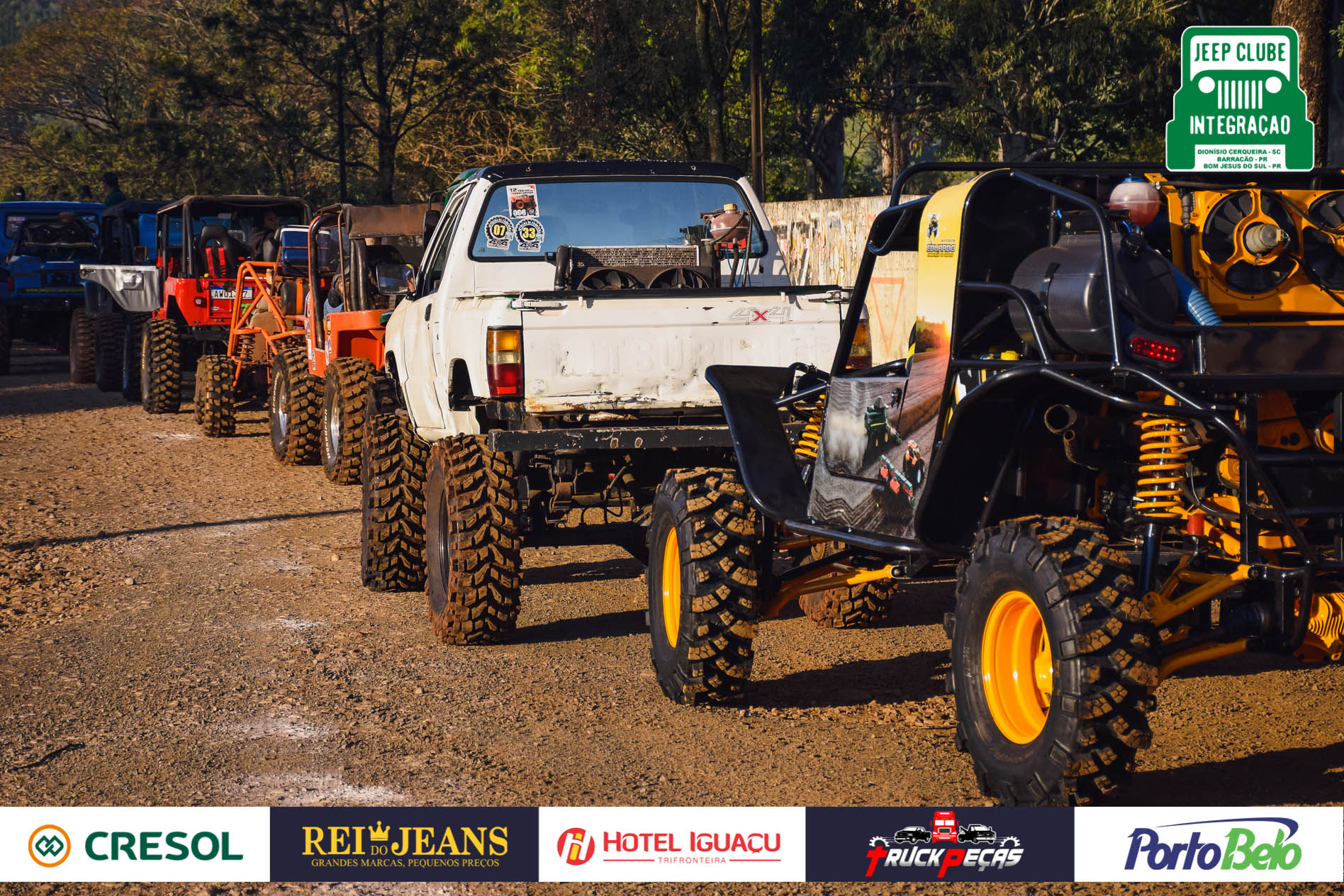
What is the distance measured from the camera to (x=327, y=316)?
41.3 feet

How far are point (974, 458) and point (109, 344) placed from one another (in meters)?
17.7

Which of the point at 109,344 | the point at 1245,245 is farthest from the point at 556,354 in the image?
the point at 109,344

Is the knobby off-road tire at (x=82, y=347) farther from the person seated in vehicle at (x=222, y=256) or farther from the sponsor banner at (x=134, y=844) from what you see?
the sponsor banner at (x=134, y=844)

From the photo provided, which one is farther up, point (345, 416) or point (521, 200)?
point (521, 200)

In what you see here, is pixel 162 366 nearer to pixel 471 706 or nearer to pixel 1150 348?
pixel 471 706

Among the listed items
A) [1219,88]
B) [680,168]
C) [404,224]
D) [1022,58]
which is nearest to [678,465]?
[680,168]

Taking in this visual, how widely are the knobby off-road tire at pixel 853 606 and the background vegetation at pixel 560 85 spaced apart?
1889 cm

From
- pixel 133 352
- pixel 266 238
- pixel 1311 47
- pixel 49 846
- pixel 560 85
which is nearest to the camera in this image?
pixel 49 846

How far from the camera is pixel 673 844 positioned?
433 cm

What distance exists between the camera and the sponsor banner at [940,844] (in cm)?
423

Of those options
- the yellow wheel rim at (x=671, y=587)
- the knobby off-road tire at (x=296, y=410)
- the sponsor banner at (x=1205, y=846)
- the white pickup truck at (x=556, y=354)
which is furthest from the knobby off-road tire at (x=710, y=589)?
the knobby off-road tire at (x=296, y=410)

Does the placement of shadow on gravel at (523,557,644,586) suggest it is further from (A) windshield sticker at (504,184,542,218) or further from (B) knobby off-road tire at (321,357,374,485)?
(B) knobby off-road tire at (321,357,374,485)

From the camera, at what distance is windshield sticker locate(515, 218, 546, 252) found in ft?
28.2

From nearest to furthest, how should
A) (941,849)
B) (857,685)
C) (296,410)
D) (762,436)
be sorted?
(941,849), (762,436), (857,685), (296,410)
